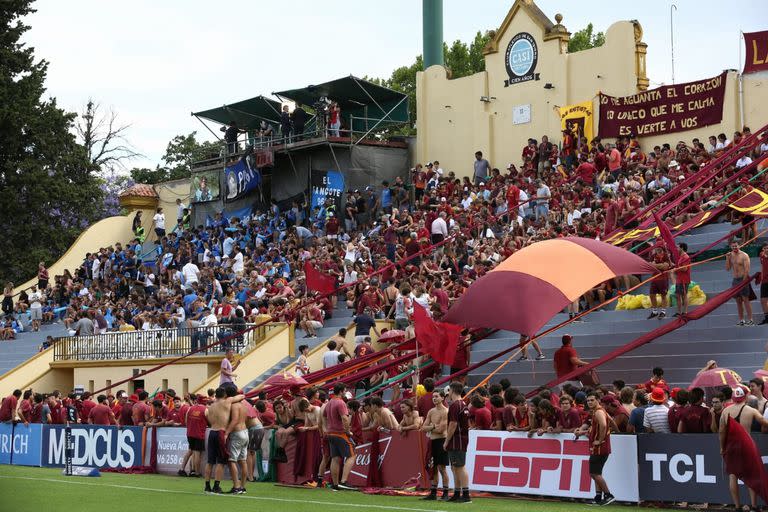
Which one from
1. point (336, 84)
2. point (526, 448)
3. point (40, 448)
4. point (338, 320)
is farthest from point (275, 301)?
point (526, 448)

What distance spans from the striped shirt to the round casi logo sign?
918 inches

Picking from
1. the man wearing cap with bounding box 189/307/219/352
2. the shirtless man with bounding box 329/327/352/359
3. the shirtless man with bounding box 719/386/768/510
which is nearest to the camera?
the shirtless man with bounding box 719/386/768/510

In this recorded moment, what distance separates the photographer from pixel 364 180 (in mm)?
41719

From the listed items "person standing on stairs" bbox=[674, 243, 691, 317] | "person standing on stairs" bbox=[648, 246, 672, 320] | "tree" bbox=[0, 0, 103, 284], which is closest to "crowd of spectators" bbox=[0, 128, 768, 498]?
"person standing on stairs" bbox=[648, 246, 672, 320]

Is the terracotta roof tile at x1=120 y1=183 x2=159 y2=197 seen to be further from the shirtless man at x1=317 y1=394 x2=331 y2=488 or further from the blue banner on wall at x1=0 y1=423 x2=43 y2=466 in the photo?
the shirtless man at x1=317 y1=394 x2=331 y2=488

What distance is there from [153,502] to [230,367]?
10403 millimetres

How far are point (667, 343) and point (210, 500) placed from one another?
962cm

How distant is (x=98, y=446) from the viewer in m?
25.2

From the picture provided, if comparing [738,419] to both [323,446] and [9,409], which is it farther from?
[9,409]

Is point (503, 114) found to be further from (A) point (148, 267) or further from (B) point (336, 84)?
(A) point (148, 267)

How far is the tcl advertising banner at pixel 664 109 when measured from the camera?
3198 cm

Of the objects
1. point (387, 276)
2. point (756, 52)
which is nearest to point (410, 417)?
point (387, 276)

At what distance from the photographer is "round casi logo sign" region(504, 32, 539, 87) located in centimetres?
3784

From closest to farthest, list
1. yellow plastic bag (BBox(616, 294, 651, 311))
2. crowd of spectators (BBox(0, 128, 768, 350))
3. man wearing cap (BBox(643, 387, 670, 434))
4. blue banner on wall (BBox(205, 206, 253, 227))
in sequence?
man wearing cap (BBox(643, 387, 670, 434)), yellow plastic bag (BBox(616, 294, 651, 311)), crowd of spectators (BBox(0, 128, 768, 350)), blue banner on wall (BBox(205, 206, 253, 227))
